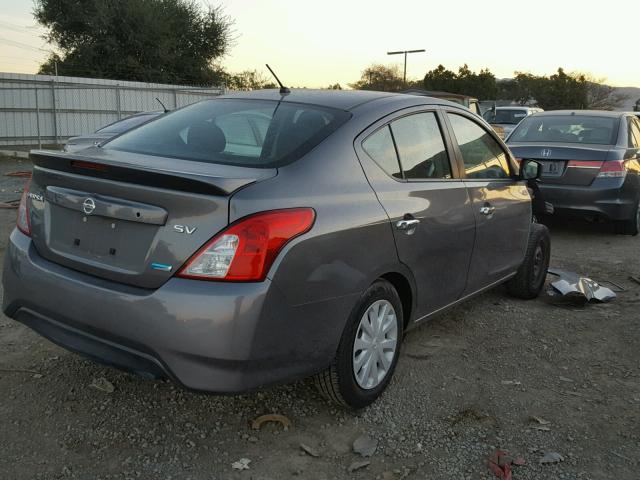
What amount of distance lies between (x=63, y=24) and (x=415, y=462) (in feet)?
104

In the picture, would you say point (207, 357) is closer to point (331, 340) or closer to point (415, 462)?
point (331, 340)

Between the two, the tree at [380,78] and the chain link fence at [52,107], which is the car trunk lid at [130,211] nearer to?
the chain link fence at [52,107]

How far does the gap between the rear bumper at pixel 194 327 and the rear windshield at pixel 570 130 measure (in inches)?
248

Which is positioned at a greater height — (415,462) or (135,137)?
(135,137)

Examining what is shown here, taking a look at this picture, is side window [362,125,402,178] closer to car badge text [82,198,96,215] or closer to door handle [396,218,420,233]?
door handle [396,218,420,233]

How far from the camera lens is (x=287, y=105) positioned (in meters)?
3.36

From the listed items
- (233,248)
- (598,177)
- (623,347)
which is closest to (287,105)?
(233,248)

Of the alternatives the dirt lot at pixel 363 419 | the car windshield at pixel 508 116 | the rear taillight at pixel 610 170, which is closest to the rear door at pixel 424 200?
the dirt lot at pixel 363 419

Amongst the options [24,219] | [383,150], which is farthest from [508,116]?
[24,219]

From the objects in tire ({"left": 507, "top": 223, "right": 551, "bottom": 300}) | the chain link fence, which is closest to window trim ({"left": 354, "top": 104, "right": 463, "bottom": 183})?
tire ({"left": 507, "top": 223, "right": 551, "bottom": 300})

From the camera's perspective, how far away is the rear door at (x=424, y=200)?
3150mm

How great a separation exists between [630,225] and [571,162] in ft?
4.05

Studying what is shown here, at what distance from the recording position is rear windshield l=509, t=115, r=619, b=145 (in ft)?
25.9

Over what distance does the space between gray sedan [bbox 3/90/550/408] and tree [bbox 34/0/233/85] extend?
2798 cm
